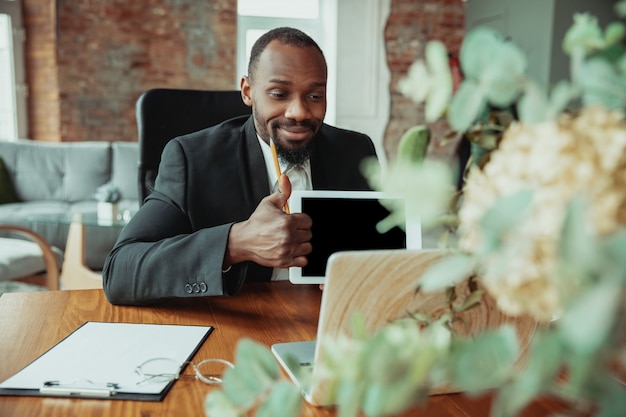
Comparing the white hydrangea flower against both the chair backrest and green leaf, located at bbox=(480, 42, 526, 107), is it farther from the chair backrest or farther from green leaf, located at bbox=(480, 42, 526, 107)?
the chair backrest

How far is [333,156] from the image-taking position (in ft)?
5.74

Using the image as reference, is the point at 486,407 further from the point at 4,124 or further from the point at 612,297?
the point at 4,124

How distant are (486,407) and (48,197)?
15.5 ft

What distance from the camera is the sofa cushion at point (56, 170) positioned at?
4.80 m

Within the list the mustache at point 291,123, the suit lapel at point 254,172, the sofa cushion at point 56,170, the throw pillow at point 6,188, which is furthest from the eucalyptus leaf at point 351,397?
the throw pillow at point 6,188

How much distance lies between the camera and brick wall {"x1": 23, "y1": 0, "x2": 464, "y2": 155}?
5.23 metres

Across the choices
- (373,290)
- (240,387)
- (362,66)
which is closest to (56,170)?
(362,66)

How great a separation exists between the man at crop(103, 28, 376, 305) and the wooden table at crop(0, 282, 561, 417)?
0.05 m

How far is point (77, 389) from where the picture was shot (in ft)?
2.48

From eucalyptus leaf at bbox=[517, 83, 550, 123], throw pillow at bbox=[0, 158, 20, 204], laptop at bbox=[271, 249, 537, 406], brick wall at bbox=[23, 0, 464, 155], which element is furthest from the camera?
brick wall at bbox=[23, 0, 464, 155]

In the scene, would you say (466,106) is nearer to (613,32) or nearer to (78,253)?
(613,32)

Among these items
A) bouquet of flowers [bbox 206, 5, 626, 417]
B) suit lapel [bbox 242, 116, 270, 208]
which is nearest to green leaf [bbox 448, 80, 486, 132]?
bouquet of flowers [bbox 206, 5, 626, 417]

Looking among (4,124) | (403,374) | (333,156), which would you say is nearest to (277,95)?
(333,156)

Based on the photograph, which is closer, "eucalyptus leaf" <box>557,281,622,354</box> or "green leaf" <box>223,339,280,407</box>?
"eucalyptus leaf" <box>557,281,622,354</box>
